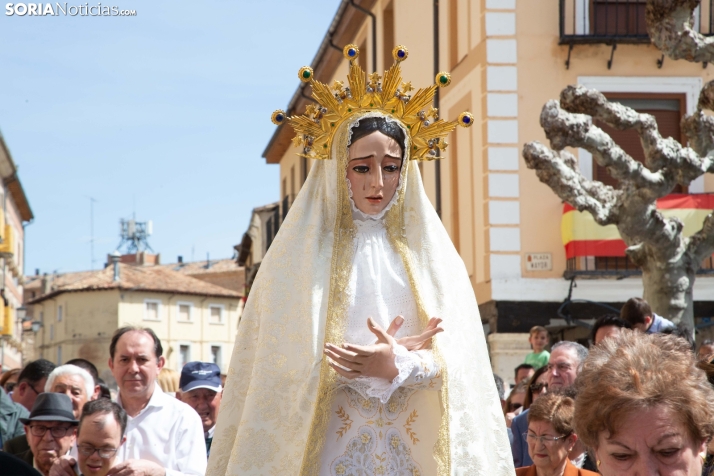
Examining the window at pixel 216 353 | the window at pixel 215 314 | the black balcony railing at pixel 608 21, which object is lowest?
the window at pixel 216 353

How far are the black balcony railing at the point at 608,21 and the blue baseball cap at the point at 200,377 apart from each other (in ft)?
32.2

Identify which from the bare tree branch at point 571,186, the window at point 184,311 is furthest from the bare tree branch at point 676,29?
the window at point 184,311

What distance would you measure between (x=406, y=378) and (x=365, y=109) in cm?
109

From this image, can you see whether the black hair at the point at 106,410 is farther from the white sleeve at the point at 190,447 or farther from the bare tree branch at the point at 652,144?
the bare tree branch at the point at 652,144

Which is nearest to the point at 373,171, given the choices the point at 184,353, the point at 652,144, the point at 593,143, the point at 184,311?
the point at 593,143

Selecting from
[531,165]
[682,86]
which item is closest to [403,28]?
[682,86]

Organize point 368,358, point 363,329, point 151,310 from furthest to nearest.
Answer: point 151,310 → point 363,329 → point 368,358

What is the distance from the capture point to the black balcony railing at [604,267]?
15.0m

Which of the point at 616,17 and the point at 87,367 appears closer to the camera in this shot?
the point at 87,367

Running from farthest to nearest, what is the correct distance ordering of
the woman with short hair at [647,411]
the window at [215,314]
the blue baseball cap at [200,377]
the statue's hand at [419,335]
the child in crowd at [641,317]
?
the window at [215,314]
the child in crowd at [641,317]
the blue baseball cap at [200,377]
the statue's hand at [419,335]
the woman with short hair at [647,411]

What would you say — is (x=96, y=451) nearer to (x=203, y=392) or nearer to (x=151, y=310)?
(x=203, y=392)

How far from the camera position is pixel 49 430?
5.52 meters

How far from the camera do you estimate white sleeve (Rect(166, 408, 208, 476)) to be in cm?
506

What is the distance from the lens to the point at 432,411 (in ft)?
12.8
